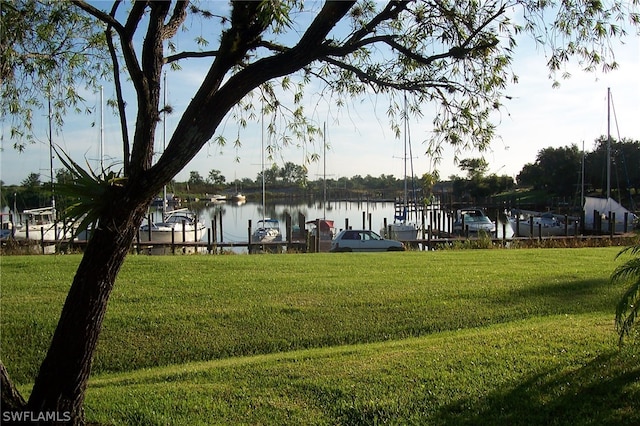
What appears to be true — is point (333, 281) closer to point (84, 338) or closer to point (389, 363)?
point (389, 363)

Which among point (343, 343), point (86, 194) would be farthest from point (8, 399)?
point (343, 343)

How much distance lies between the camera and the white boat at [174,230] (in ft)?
103

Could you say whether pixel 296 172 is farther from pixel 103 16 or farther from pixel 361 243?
pixel 361 243

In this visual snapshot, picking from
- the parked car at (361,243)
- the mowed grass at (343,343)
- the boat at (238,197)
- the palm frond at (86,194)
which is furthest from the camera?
the boat at (238,197)

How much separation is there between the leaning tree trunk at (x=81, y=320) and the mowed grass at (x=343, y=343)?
3.60ft

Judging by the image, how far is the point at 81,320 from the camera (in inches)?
170

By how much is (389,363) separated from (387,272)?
6.46 meters

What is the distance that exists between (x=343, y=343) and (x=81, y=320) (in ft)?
16.0

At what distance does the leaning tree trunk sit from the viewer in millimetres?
4277

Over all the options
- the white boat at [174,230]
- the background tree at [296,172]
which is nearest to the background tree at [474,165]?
the background tree at [296,172]

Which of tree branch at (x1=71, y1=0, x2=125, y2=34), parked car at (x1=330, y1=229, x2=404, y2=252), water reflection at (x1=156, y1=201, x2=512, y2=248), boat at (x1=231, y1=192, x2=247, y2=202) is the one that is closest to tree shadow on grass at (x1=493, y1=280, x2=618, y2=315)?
tree branch at (x1=71, y1=0, x2=125, y2=34)

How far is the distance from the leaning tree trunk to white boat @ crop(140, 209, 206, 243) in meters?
24.2

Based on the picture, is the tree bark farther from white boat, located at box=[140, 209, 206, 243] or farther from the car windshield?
white boat, located at box=[140, 209, 206, 243]

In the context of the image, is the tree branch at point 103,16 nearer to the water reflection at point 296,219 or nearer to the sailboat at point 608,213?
the water reflection at point 296,219
